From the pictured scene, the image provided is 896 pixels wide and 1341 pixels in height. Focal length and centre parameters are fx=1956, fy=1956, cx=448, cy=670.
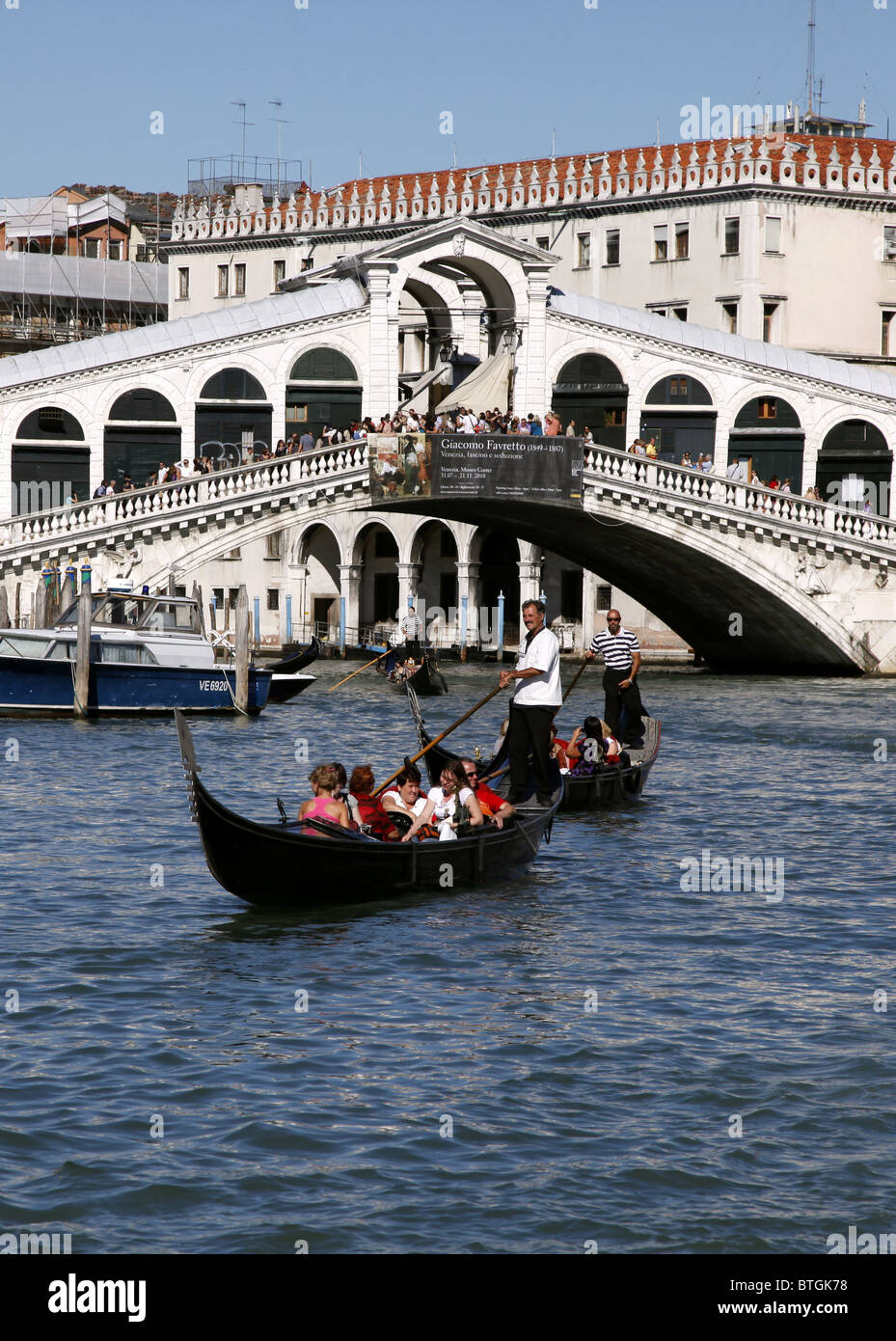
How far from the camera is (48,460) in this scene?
29.6 m

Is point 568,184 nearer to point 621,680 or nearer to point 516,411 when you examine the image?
point 516,411

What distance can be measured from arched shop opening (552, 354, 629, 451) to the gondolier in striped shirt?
15912 mm

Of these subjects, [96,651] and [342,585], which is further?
[342,585]

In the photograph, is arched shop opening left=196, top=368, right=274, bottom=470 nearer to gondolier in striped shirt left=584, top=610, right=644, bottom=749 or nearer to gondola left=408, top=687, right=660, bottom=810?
gondolier in striped shirt left=584, top=610, right=644, bottom=749

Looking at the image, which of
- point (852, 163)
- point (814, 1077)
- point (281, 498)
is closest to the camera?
point (814, 1077)

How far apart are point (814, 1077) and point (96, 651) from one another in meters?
14.8

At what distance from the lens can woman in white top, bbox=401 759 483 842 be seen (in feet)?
36.6

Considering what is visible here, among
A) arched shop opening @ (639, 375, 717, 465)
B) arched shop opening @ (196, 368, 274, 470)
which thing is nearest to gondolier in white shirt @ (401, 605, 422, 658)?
arched shop opening @ (196, 368, 274, 470)

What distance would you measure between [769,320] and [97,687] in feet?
65.0

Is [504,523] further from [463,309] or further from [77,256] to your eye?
[77,256]

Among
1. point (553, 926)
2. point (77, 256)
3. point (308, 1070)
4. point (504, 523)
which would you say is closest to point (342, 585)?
point (504, 523)

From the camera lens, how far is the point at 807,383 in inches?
1266

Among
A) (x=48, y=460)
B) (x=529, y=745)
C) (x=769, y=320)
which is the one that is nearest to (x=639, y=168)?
(x=769, y=320)

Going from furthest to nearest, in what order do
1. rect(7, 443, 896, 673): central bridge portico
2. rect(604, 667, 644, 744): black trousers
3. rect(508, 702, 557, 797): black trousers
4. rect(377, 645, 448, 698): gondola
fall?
rect(377, 645, 448, 698): gondola, rect(7, 443, 896, 673): central bridge portico, rect(604, 667, 644, 744): black trousers, rect(508, 702, 557, 797): black trousers
